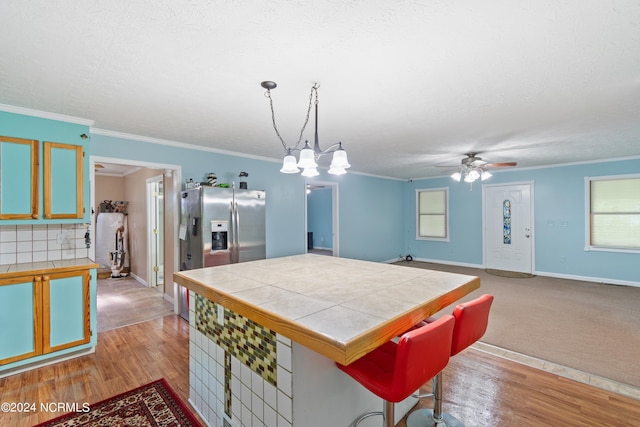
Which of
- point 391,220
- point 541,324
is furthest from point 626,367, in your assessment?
point 391,220

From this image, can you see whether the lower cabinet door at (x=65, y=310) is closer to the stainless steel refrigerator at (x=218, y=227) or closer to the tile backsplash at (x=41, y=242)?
the tile backsplash at (x=41, y=242)

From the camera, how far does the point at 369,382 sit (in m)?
1.32

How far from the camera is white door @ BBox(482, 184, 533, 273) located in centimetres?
632

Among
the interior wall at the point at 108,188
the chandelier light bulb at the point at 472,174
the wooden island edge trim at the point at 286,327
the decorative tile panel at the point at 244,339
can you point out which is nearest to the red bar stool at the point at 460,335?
the wooden island edge trim at the point at 286,327

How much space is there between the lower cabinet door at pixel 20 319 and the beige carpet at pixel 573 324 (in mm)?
4282

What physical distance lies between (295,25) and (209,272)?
5.47 feet

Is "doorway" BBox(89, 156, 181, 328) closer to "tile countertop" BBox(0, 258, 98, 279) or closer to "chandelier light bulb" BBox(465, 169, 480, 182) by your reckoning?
"tile countertop" BBox(0, 258, 98, 279)

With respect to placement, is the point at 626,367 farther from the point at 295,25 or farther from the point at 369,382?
the point at 295,25

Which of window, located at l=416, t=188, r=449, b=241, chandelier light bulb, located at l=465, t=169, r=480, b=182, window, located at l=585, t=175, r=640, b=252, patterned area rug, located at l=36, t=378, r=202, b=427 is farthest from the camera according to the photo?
window, located at l=416, t=188, r=449, b=241

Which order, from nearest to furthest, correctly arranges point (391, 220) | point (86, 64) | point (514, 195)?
point (86, 64), point (514, 195), point (391, 220)

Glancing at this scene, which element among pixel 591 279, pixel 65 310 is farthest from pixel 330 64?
pixel 591 279

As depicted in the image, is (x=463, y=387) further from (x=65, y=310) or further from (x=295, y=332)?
(x=65, y=310)

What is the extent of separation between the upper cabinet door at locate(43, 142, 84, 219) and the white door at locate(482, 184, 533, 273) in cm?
738

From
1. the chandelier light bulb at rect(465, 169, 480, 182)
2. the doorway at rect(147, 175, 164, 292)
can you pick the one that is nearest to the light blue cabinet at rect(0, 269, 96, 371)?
the doorway at rect(147, 175, 164, 292)
